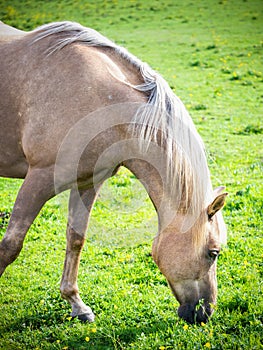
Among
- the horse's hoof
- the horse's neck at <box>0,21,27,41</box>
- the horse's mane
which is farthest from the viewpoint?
the horse's neck at <box>0,21,27,41</box>

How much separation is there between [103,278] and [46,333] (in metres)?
1.04

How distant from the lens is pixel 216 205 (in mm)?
3521

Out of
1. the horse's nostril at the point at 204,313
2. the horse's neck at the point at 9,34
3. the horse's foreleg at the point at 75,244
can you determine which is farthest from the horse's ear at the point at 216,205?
the horse's neck at the point at 9,34

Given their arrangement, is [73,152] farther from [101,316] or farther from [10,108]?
[101,316]

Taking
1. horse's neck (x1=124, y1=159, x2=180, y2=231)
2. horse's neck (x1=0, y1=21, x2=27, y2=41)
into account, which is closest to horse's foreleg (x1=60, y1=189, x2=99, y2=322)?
horse's neck (x1=124, y1=159, x2=180, y2=231)

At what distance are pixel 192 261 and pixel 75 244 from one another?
127 cm

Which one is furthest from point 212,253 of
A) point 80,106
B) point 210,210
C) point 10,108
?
point 10,108

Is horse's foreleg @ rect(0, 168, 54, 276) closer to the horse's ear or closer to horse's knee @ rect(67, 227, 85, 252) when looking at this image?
horse's knee @ rect(67, 227, 85, 252)

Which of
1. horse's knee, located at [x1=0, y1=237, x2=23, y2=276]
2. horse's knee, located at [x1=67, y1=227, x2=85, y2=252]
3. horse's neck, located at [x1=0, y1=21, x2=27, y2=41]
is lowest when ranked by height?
horse's knee, located at [x1=67, y1=227, x2=85, y2=252]

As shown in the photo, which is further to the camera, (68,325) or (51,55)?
(68,325)

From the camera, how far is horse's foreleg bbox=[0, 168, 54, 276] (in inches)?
147

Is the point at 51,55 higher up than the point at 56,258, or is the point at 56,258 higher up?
the point at 51,55

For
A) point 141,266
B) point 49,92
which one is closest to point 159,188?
point 49,92

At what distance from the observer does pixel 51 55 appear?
400 cm
